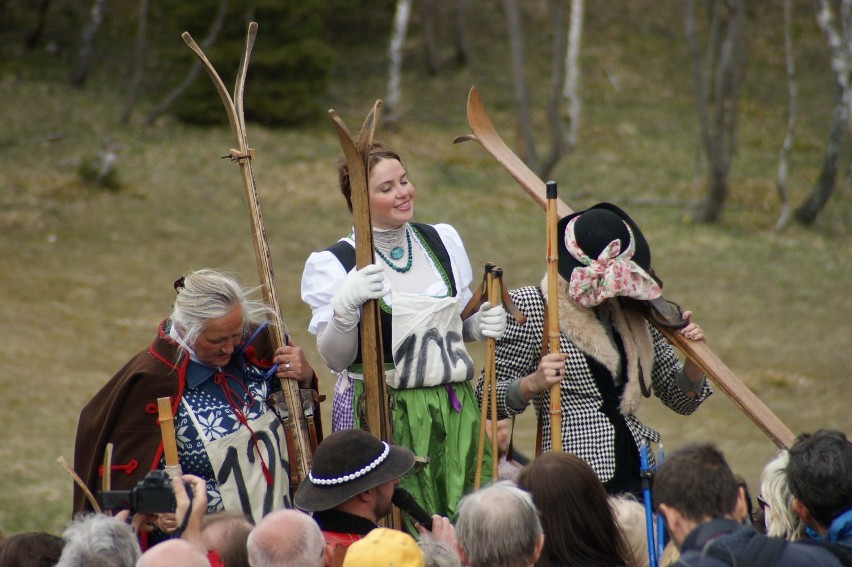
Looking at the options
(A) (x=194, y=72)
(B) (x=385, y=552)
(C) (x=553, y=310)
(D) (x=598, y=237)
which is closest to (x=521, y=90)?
(A) (x=194, y=72)

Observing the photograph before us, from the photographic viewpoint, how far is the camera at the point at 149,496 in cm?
244

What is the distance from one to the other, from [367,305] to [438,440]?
0.50 m

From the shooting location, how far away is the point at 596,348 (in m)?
3.29

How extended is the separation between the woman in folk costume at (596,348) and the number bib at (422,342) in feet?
0.78

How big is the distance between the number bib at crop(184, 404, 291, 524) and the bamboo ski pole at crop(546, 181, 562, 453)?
81 cm

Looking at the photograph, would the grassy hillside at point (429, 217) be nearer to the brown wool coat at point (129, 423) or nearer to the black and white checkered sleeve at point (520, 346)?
the brown wool coat at point (129, 423)

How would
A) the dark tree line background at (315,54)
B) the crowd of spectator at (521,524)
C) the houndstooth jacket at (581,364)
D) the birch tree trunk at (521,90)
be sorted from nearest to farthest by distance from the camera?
the crowd of spectator at (521,524) → the houndstooth jacket at (581,364) → the dark tree line background at (315,54) → the birch tree trunk at (521,90)

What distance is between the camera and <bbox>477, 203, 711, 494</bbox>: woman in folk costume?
3.25 m

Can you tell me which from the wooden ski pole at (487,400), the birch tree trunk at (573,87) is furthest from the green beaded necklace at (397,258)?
the birch tree trunk at (573,87)

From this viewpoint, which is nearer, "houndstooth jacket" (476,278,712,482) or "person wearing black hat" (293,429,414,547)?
"person wearing black hat" (293,429,414,547)

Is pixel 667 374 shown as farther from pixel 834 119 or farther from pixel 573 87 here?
pixel 573 87

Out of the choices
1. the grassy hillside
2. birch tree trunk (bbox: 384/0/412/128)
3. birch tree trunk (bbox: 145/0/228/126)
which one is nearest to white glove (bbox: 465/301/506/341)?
the grassy hillside

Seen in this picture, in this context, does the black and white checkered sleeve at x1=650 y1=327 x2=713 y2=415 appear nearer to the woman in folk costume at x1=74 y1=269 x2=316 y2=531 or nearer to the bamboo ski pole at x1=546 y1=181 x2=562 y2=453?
the bamboo ski pole at x1=546 y1=181 x2=562 y2=453

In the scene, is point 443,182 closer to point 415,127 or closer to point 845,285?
point 415,127
